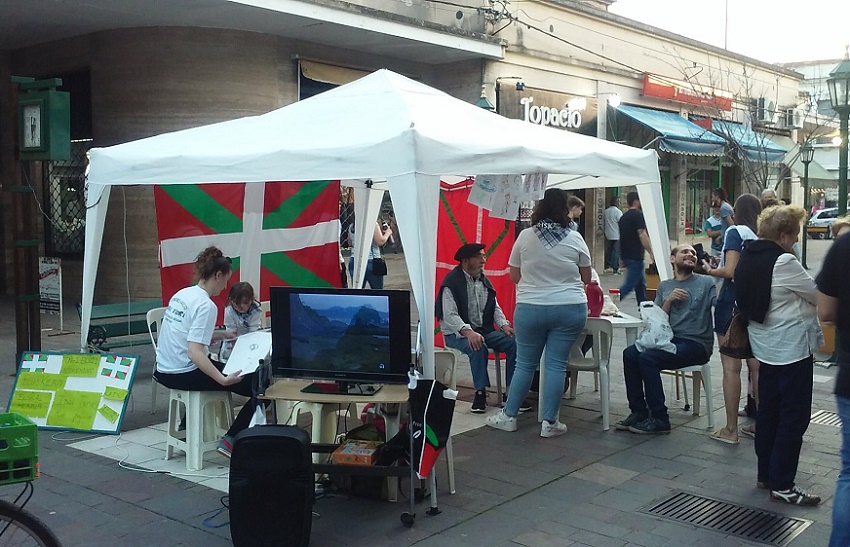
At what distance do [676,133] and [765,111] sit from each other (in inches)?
291

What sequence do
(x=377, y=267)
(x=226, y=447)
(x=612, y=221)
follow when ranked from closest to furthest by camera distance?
1. (x=226, y=447)
2. (x=377, y=267)
3. (x=612, y=221)

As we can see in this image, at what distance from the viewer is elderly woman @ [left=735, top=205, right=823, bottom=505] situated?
15.7 feet

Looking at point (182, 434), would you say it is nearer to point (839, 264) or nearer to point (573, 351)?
point (573, 351)

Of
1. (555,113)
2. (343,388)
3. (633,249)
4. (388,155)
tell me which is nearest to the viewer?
(388,155)

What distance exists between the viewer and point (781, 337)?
4.84 m

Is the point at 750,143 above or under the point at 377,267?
above

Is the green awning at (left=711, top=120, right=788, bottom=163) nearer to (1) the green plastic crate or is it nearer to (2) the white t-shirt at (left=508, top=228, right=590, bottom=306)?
(2) the white t-shirt at (left=508, top=228, right=590, bottom=306)

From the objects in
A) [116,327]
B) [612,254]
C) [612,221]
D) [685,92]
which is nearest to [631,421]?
[116,327]

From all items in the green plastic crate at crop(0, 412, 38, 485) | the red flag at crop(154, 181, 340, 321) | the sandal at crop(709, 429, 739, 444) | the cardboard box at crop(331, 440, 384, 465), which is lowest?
the sandal at crop(709, 429, 739, 444)

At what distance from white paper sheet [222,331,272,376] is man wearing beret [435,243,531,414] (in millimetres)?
1711

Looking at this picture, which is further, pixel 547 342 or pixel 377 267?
pixel 377 267

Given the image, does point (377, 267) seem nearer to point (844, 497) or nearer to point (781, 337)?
point (781, 337)

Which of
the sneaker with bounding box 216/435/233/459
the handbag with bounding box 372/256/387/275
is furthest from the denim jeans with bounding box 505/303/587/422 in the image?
the handbag with bounding box 372/256/387/275

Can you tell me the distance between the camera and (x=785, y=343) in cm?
482
